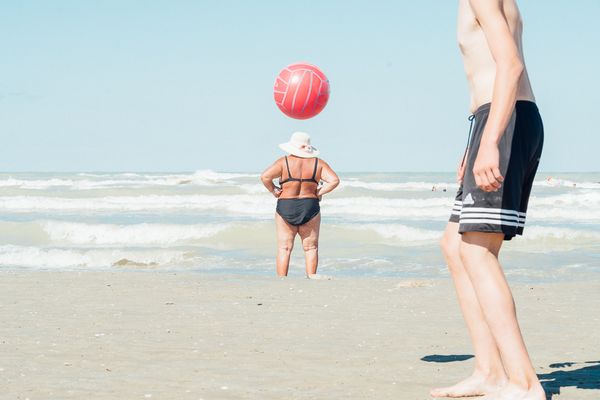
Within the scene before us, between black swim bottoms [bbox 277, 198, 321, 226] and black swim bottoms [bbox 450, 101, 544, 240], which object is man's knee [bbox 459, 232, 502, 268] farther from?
black swim bottoms [bbox 277, 198, 321, 226]

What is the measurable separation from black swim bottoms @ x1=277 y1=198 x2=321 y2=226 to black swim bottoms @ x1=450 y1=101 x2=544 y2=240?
689cm

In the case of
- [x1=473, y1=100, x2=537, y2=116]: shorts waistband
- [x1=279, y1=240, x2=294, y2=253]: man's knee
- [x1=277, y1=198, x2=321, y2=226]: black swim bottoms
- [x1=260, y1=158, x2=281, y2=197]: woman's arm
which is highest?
[x1=473, y1=100, x2=537, y2=116]: shorts waistband

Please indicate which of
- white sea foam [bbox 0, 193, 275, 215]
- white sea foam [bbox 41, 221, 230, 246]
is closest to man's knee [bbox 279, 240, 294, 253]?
white sea foam [bbox 41, 221, 230, 246]

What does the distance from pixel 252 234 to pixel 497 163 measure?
1768 centimetres

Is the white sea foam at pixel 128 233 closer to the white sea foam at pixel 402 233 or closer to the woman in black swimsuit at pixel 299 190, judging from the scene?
the white sea foam at pixel 402 233

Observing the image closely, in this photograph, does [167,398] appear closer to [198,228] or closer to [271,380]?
[271,380]

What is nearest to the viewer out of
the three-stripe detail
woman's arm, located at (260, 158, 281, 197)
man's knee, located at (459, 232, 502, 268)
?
the three-stripe detail

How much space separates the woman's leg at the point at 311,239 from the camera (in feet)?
36.2

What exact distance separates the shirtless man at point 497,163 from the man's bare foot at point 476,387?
8.9 inches

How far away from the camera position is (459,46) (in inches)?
166

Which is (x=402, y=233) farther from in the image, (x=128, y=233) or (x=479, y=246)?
(x=479, y=246)

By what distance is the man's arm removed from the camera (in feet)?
12.2

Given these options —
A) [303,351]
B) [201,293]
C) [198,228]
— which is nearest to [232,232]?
[198,228]

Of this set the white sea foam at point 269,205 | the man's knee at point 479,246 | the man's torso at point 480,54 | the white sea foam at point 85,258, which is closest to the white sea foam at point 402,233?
the white sea foam at point 269,205
